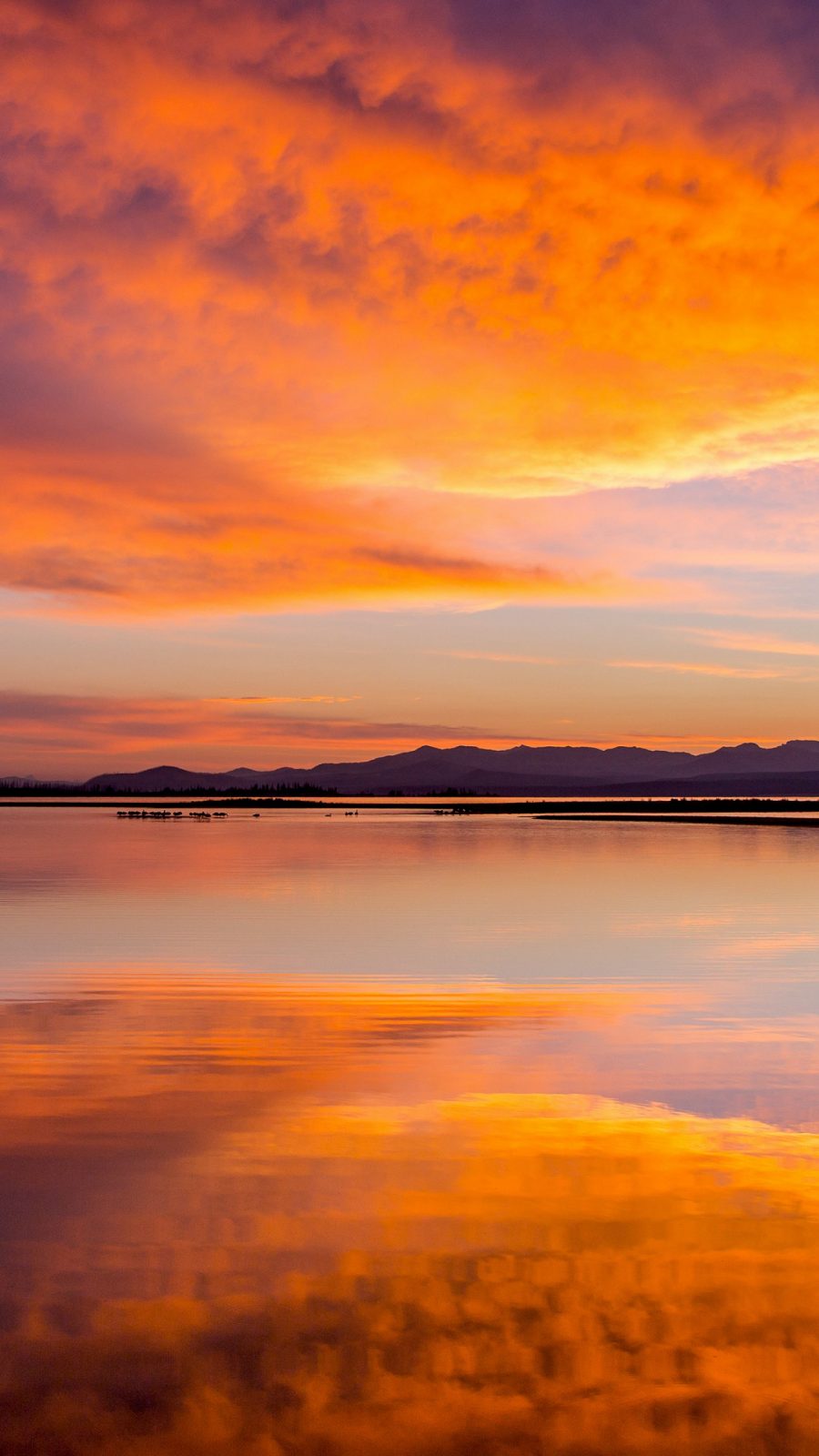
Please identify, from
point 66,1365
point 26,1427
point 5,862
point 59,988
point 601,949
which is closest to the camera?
point 26,1427

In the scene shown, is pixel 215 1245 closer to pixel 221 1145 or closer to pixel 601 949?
pixel 221 1145

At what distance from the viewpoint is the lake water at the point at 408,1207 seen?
5.82 m

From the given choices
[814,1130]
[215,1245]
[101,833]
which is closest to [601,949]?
[814,1130]

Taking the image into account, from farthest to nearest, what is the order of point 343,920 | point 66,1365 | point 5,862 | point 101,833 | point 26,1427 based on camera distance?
point 101,833 < point 5,862 < point 343,920 < point 66,1365 < point 26,1427

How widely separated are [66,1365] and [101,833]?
249ft

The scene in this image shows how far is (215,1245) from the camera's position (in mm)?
7668

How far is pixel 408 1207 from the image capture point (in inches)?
332

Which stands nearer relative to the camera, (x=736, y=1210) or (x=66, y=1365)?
(x=66, y=1365)

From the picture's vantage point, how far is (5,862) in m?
45.5

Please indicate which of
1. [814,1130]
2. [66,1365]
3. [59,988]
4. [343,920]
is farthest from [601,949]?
[66,1365]

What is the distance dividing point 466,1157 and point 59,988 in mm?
9934

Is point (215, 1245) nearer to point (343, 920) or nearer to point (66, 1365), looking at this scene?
point (66, 1365)

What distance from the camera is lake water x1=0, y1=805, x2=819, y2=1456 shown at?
582 centimetres

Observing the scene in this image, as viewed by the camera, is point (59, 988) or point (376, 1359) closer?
point (376, 1359)
